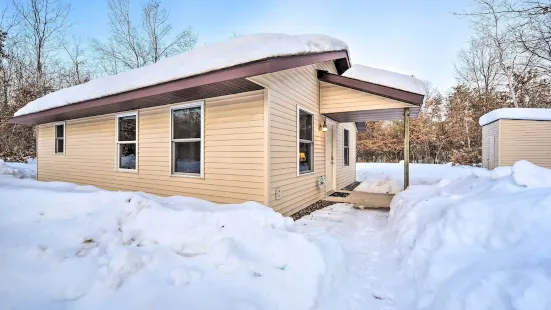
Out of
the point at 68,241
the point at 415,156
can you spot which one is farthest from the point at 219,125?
the point at 415,156

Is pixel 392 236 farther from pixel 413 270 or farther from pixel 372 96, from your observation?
pixel 372 96

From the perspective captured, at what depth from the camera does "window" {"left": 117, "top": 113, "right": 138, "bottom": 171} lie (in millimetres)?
6664

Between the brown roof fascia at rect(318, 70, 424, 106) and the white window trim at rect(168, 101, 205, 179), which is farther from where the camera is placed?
the brown roof fascia at rect(318, 70, 424, 106)

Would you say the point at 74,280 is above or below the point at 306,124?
below

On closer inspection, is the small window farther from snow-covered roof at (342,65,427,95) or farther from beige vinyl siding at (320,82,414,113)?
snow-covered roof at (342,65,427,95)

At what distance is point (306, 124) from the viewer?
6.30m

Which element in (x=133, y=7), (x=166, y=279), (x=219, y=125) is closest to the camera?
(x=166, y=279)

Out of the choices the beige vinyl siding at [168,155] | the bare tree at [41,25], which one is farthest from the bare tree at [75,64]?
the beige vinyl siding at [168,155]

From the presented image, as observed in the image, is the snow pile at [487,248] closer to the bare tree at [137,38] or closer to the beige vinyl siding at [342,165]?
the beige vinyl siding at [342,165]

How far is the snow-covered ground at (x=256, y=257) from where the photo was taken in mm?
1910

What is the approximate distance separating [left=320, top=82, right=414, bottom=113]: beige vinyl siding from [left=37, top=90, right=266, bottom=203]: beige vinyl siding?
2.79 m

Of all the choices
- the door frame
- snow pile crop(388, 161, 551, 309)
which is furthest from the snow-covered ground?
the door frame

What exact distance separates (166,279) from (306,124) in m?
4.87

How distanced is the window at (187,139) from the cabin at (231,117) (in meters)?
0.02
